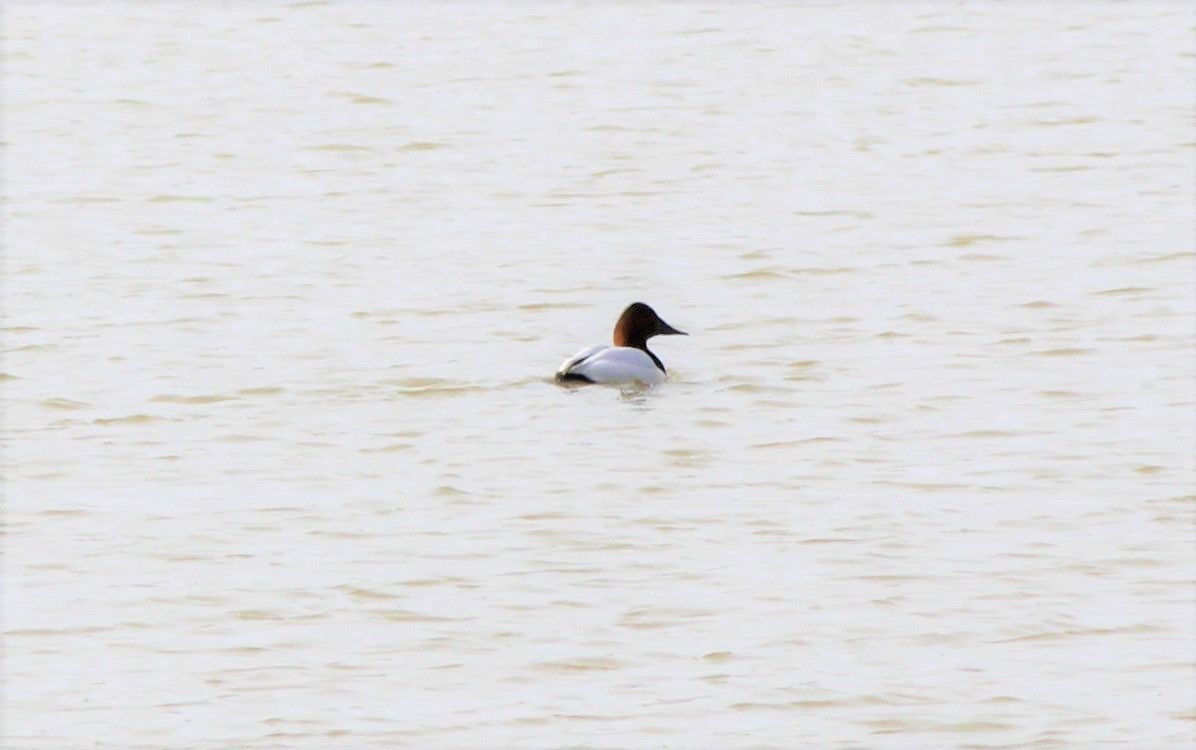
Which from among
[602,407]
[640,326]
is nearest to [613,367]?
[602,407]

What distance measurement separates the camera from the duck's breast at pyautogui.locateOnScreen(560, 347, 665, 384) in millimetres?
12383

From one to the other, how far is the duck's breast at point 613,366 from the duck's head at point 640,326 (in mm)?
553

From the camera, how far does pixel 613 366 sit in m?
12.4

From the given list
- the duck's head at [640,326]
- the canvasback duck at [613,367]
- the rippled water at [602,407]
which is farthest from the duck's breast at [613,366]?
the duck's head at [640,326]

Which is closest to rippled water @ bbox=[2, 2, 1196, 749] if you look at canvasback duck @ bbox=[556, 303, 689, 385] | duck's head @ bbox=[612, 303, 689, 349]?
canvasback duck @ bbox=[556, 303, 689, 385]

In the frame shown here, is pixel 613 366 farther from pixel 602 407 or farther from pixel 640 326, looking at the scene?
pixel 640 326

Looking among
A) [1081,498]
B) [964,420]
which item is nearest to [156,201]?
[964,420]

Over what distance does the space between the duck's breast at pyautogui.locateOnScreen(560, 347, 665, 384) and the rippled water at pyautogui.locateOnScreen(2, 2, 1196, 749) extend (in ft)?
0.33

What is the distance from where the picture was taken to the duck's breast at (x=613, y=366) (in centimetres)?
1238

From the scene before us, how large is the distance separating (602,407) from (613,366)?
425mm

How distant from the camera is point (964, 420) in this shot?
37.0ft

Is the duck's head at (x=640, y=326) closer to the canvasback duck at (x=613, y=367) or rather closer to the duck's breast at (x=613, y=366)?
the canvasback duck at (x=613, y=367)

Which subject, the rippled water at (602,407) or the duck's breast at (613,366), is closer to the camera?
the rippled water at (602,407)

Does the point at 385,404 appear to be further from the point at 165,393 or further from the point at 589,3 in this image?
the point at 589,3
